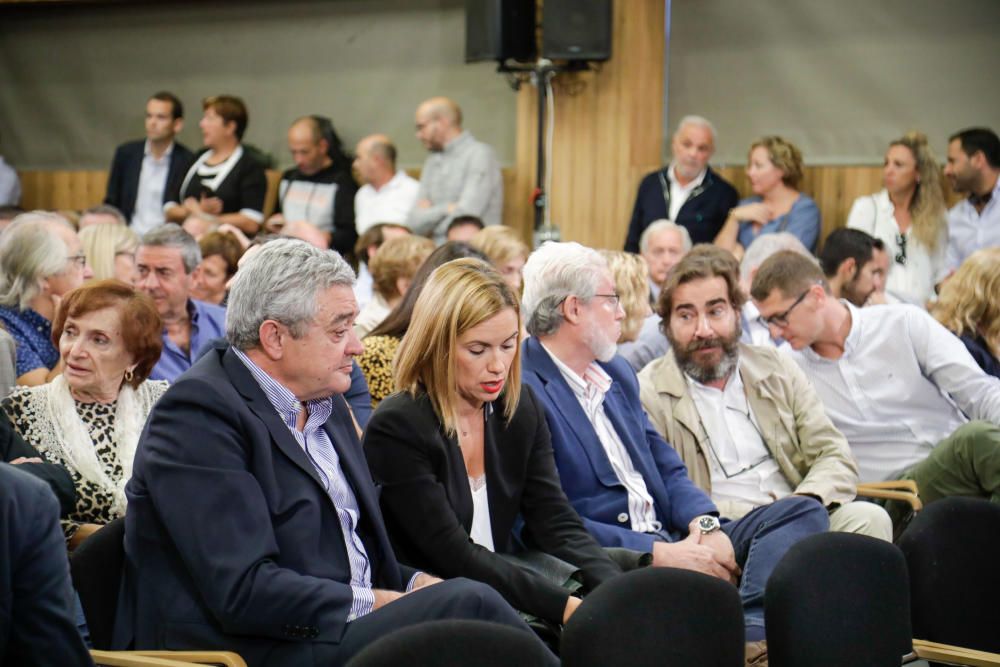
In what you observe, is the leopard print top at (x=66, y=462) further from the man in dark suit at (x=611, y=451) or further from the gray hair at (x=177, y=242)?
the gray hair at (x=177, y=242)

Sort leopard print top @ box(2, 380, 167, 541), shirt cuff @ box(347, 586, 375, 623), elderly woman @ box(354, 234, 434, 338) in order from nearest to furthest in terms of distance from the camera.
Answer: shirt cuff @ box(347, 586, 375, 623) < leopard print top @ box(2, 380, 167, 541) < elderly woman @ box(354, 234, 434, 338)

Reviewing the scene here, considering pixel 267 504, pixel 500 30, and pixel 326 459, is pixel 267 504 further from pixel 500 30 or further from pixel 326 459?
pixel 500 30

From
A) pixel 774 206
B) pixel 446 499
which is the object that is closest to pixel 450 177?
pixel 774 206

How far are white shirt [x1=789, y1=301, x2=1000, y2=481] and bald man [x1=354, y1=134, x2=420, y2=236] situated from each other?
3.83 meters

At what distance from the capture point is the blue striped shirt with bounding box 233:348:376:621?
246cm

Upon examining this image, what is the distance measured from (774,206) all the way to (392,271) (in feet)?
9.62

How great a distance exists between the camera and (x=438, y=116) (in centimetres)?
736

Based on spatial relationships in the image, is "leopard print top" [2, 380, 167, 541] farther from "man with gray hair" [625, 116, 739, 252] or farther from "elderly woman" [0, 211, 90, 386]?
"man with gray hair" [625, 116, 739, 252]

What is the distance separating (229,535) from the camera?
2.24 m

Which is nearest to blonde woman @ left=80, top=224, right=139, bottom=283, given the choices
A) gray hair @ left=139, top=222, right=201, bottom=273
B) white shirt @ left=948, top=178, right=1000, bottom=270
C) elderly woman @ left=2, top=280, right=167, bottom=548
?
gray hair @ left=139, top=222, right=201, bottom=273

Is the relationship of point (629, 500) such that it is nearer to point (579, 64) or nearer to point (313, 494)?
point (313, 494)

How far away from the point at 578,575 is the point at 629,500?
459mm

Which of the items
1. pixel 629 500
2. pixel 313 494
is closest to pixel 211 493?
pixel 313 494

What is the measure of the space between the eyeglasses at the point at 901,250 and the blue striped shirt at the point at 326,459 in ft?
15.0
